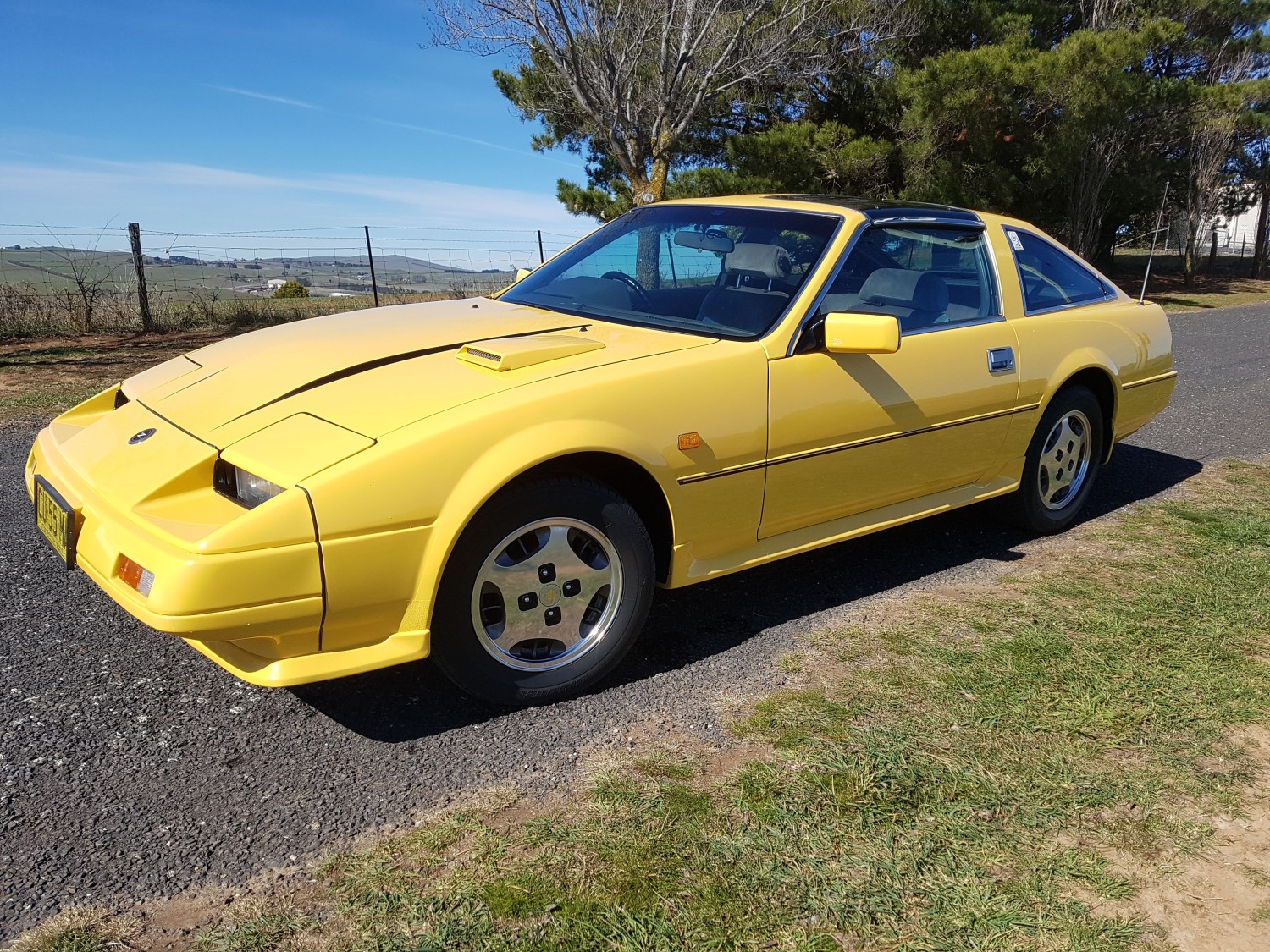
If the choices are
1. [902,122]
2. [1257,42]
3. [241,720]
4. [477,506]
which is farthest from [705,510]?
[1257,42]

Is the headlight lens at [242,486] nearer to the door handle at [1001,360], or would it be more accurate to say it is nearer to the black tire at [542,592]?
the black tire at [542,592]

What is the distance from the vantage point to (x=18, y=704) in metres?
2.91

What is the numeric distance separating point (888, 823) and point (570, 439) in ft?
4.34

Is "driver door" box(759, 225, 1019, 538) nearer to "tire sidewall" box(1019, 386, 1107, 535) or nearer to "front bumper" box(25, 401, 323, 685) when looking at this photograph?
"tire sidewall" box(1019, 386, 1107, 535)

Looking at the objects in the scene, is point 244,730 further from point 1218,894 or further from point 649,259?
point 1218,894

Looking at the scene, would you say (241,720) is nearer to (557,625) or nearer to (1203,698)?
(557,625)

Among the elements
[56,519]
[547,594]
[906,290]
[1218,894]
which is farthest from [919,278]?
[56,519]

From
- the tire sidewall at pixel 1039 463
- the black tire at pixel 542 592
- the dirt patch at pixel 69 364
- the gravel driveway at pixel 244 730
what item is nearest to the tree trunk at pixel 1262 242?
the dirt patch at pixel 69 364

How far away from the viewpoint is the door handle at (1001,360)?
4082 mm

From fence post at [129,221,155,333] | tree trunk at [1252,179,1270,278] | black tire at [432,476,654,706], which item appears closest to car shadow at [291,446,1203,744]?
black tire at [432,476,654,706]

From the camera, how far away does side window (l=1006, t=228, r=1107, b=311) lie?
14.6 ft

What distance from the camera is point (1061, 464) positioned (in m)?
4.71

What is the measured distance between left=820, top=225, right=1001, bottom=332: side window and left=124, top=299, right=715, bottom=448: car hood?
76cm

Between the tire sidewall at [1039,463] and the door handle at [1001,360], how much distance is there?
423 millimetres
